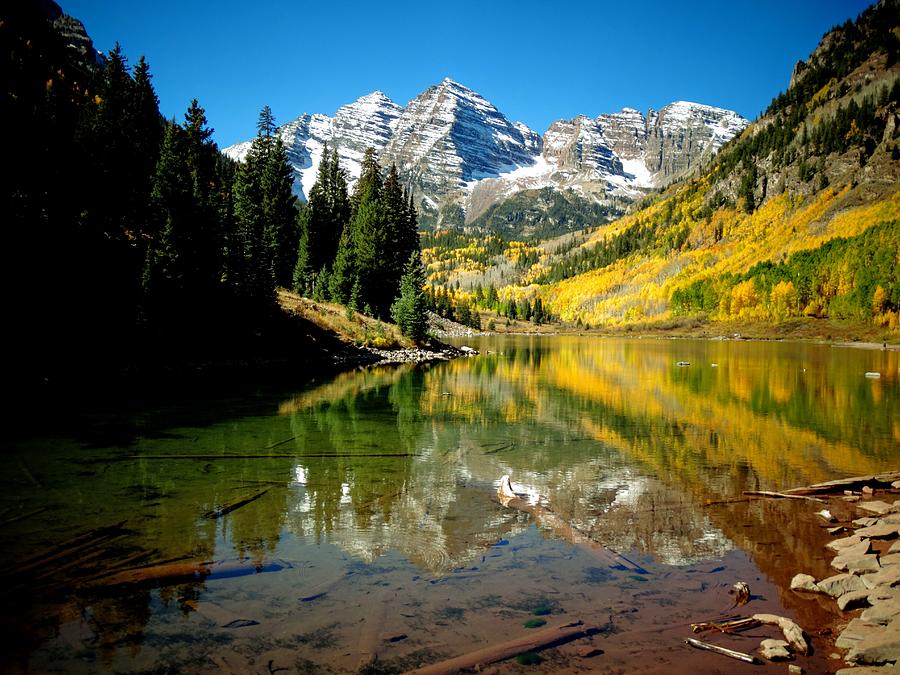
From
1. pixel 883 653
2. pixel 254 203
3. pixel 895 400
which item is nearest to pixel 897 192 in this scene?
pixel 895 400

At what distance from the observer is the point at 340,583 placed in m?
9.21

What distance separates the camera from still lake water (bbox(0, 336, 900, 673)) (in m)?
7.49

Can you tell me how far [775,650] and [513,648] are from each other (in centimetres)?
341

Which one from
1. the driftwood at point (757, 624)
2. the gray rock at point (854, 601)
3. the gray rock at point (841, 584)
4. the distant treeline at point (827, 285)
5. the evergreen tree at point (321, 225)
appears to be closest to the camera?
the driftwood at point (757, 624)

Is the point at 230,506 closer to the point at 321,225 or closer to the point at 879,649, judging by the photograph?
the point at 879,649

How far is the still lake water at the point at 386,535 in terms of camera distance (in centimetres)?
749

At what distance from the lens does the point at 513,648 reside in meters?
7.29

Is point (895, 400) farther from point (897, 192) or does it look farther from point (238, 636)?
point (897, 192)

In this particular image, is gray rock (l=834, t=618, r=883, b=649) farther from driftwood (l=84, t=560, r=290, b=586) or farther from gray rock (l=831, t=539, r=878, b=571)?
driftwood (l=84, t=560, r=290, b=586)

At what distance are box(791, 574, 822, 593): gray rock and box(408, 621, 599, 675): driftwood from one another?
12.7ft

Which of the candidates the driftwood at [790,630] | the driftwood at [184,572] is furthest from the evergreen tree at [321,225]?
the driftwood at [790,630]

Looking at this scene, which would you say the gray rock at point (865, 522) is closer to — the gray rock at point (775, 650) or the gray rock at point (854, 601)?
the gray rock at point (854, 601)

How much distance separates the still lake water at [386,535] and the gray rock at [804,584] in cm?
31

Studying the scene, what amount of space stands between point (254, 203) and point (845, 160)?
181 meters
